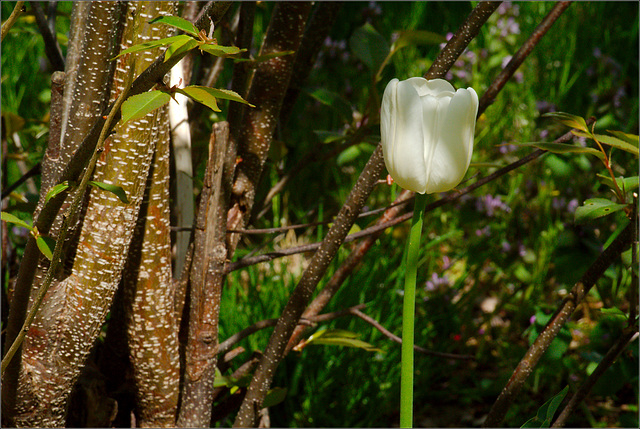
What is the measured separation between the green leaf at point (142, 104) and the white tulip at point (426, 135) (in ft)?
0.56

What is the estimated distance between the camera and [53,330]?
2.36 feet

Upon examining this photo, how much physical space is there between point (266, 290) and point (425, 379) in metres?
0.47

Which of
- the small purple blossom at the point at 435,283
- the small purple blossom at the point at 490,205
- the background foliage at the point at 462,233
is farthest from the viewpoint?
the small purple blossom at the point at 490,205

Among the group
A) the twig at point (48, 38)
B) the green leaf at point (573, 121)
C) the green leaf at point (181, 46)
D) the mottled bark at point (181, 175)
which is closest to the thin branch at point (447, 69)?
the green leaf at point (573, 121)

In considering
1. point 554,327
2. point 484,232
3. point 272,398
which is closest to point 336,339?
point 272,398

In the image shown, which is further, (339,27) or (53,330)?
(339,27)

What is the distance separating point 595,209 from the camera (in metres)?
0.70

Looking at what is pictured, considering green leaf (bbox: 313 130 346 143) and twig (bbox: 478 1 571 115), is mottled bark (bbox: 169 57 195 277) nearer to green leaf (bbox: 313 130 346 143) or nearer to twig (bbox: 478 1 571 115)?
green leaf (bbox: 313 130 346 143)

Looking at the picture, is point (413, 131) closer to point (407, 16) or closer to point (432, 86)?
point (432, 86)

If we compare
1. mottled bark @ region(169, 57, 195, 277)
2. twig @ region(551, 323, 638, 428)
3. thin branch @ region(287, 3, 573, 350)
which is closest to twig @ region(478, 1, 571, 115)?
thin branch @ region(287, 3, 573, 350)

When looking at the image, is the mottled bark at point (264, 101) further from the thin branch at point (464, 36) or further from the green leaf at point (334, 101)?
the thin branch at point (464, 36)

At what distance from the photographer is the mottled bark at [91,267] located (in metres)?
0.68

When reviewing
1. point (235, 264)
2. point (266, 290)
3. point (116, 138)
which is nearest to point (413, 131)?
point (116, 138)

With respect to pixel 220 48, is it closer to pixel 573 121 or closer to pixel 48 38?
pixel 573 121
